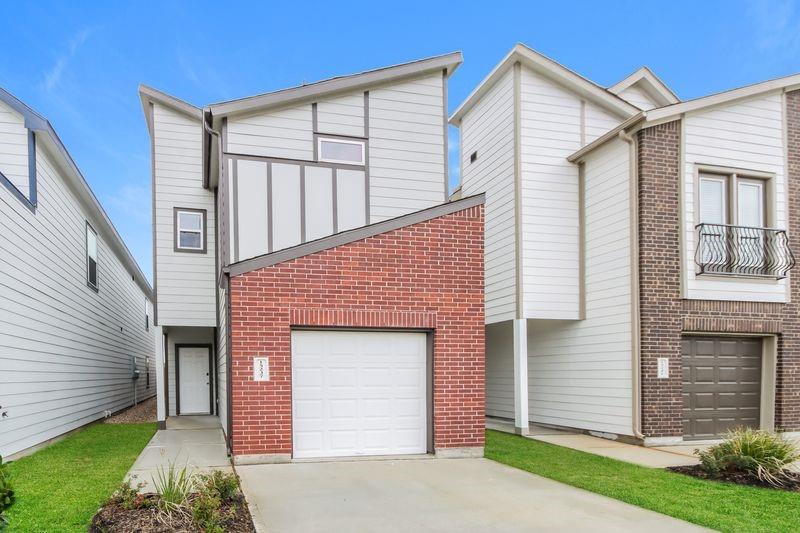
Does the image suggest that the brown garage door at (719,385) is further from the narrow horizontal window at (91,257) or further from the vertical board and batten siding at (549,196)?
the narrow horizontal window at (91,257)

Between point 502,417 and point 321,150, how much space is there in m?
8.14

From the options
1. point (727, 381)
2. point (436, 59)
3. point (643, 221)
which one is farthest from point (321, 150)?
point (727, 381)

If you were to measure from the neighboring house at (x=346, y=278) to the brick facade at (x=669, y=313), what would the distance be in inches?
143

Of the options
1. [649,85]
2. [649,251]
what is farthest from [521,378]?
[649,85]

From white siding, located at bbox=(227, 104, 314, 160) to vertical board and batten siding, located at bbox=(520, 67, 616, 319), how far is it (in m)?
4.53

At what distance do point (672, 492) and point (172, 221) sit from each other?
1213 cm

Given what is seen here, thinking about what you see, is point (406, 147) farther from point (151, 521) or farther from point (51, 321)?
point (151, 521)

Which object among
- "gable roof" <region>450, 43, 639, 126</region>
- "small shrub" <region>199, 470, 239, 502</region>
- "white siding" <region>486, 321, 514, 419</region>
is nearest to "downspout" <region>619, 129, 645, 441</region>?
"gable roof" <region>450, 43, 639, 126</region>

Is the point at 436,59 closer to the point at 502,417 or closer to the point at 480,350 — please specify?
the point at 480,350

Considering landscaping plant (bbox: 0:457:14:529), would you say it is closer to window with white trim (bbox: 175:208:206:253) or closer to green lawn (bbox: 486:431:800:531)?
green lawn (bbox: 486:431:800:531)

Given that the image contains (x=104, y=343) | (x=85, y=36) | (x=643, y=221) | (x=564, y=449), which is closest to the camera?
(x=564, y=449)

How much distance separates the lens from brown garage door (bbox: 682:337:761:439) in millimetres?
11305

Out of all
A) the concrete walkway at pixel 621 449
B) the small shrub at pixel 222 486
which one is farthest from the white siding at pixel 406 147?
the small shrub at pixel 222 486

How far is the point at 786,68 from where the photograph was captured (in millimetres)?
12359
